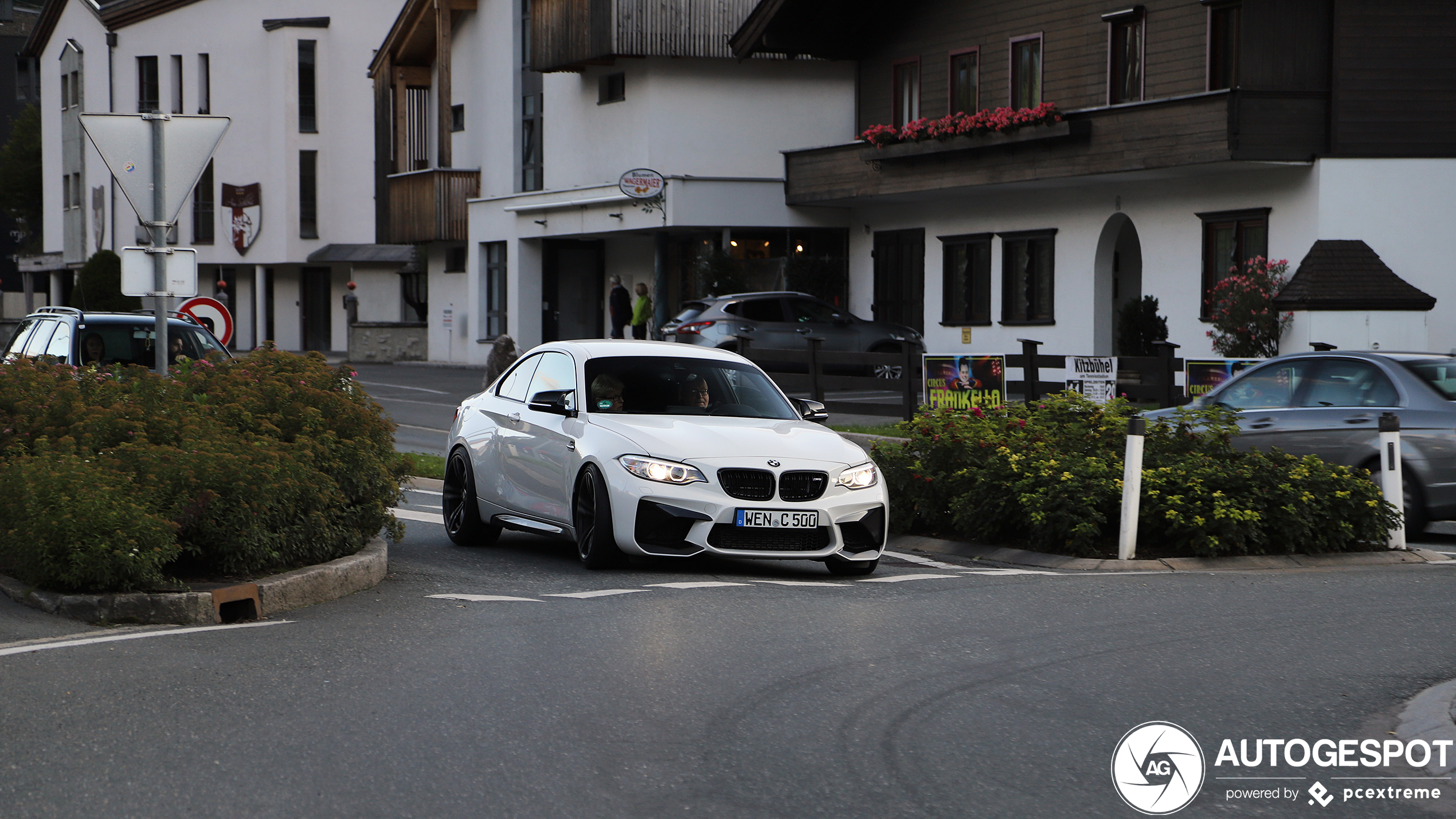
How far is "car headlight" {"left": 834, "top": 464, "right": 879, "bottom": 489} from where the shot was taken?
34.7ft

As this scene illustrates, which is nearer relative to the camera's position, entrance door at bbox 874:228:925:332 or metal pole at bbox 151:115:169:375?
metal pole at bbox 151:115:169:375

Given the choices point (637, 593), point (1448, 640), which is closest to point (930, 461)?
point (637, 593)

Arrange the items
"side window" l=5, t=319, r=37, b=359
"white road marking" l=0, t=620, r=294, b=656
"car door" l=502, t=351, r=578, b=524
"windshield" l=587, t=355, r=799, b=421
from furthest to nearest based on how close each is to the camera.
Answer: "side window" l=5, t=319, r=37, b=359
"windshield" l=587, t=355, r=799, b=421
"car door" l=502, t=351, r=578, b=524
"white road marking" l=0, t=620, r=294, b=656

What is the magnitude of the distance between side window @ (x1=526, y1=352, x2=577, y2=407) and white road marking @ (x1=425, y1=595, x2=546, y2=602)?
2074 mm

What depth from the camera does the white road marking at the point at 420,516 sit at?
14.4 metres

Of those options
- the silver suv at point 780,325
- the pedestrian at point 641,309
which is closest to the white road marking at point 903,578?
the silver suv at point 780,325

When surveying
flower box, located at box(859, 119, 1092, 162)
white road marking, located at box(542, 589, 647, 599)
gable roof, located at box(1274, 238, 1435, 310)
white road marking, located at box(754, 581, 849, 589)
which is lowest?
white road marking, located at box(754, 581, 849, 589)

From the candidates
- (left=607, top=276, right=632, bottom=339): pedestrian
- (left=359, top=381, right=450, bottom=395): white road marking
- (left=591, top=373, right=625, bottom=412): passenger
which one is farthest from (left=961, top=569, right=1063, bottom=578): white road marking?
(left=607, top=276, right=632, bottom=339): pedestrian

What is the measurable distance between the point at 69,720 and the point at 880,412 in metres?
17.3

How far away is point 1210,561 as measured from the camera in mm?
11680

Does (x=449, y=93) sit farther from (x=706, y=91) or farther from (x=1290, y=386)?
(x=1290, y=386)

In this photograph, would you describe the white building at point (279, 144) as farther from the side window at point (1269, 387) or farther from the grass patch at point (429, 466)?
the side window at point (1269, 387)

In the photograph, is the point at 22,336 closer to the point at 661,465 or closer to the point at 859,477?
the point at 661,465

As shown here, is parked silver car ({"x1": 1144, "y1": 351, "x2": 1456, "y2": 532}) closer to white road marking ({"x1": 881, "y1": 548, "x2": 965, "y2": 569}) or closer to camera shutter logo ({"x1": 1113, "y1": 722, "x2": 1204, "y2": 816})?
white road marking ({"x1": 881, "y1": 548, "x2": 965, "y2": 569})
